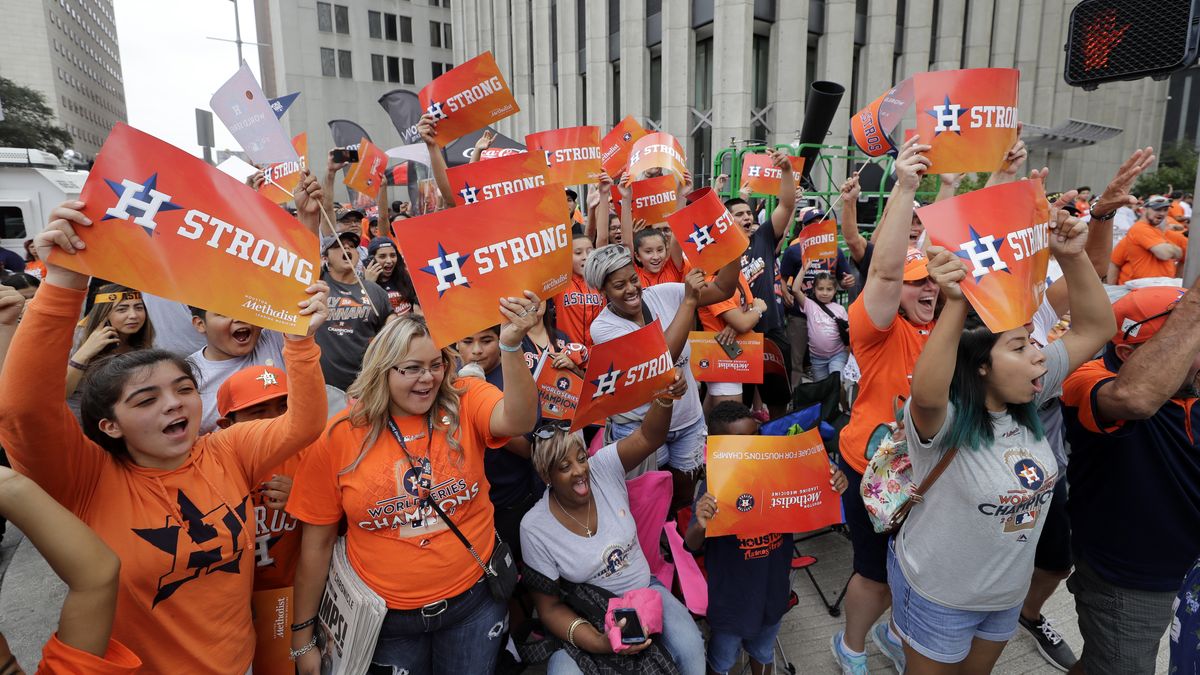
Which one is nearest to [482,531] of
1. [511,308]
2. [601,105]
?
[511,308]

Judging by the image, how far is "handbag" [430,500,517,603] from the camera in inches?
98.0

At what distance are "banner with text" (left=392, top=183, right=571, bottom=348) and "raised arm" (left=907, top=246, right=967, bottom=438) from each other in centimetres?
141

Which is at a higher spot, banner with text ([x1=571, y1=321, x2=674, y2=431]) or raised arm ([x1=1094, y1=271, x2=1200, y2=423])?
raised arm ([x1=1094, y1=271, x2=1200, y2=423])

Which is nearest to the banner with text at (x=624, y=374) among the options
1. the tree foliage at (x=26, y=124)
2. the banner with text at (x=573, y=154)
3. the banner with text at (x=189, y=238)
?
the banner with text at (x=189, y=238)

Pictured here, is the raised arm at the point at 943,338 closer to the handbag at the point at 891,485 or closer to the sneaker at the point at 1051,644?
the handbag at the point at 891,485

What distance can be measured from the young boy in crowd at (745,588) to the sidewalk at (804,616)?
55 cm

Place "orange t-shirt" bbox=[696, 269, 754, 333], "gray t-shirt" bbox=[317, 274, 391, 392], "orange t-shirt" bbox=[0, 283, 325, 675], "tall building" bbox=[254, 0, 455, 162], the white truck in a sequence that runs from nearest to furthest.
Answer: "orange t-shirt" bbox=[0, 283, 325, 675], "gray t-shirt" bbox=[317, 274, 391, 392], "orange t-shirt" bbox=[696, 269, 754, 333], the white truck, "tall building" bbox=[254, 0, 455, 162]

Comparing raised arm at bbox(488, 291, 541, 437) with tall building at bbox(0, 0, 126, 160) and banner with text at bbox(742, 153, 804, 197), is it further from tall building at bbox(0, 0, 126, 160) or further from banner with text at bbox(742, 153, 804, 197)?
tall building at bbox(0, 0, 126, 160)

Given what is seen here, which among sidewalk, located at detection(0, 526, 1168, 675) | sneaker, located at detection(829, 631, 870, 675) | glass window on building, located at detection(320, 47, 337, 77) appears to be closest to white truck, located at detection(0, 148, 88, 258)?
sidewalk, located at detection(0, 526, 1168, 675)

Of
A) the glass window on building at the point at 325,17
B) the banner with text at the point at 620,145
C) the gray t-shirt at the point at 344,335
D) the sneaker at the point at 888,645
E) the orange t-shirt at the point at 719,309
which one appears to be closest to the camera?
the sneaker at the point at 888,645

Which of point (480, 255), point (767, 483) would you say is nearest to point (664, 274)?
point (767, 483)

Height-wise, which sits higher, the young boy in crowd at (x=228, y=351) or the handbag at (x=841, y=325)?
the young boy in crowd at (x=228, y=351)

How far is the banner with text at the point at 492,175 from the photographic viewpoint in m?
4.44

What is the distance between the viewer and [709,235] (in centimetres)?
397
